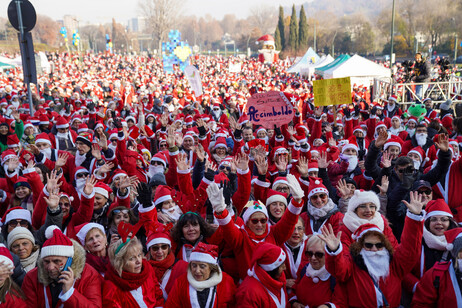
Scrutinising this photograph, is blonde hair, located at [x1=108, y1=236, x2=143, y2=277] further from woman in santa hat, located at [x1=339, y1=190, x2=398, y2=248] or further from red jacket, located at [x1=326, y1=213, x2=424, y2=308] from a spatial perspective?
woman in santa hat, located at [x1=339, y1=190, x2=398, y2=248]

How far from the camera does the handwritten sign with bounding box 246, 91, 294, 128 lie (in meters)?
7.98

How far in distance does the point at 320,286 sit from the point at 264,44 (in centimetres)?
6627

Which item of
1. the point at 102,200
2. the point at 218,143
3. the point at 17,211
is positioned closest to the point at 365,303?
the point at 102,200

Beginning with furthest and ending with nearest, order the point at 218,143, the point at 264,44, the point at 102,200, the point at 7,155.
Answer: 1. the point at 264,44
2. the point at 218,143
3. the point at 7,155
4. the point at 102,200

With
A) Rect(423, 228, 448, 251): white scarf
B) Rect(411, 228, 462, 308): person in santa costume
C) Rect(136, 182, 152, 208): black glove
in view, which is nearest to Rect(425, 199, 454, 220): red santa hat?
Rect(423, 228, 448, 251): white scarf

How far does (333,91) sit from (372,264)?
615cm

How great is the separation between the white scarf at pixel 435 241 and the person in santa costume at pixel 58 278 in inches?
97.6

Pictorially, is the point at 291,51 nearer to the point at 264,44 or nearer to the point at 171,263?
the point at 264,44

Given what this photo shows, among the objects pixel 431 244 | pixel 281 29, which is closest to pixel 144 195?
pixel 431 244

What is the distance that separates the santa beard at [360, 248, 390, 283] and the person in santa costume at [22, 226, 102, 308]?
1894 mm

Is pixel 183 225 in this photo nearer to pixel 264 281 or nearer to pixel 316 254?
pixel 264 281

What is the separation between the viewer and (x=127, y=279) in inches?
123

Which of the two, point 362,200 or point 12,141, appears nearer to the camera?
point 362,200

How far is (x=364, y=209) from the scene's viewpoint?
3.79 metres
